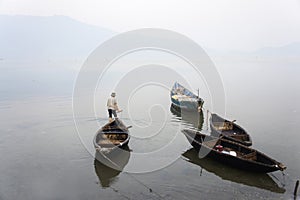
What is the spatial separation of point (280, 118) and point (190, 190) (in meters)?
15.3

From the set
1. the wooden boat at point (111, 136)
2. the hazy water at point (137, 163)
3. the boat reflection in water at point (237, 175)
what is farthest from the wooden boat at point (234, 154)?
the wooden boat at point (111, 136)

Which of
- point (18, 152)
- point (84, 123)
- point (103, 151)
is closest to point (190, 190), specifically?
point (103, 151)

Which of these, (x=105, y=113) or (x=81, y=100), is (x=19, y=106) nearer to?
(x=81, y=100)

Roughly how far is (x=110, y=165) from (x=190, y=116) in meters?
12.2

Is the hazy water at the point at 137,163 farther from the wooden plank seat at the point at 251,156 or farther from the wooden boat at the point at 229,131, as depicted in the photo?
the wooden boat at the point at 229,131

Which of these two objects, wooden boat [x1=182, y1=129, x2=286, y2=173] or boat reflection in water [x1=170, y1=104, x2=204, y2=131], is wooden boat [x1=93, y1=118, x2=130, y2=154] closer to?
wooden boat [x1=182, y1=129, x2=286, y2=173]

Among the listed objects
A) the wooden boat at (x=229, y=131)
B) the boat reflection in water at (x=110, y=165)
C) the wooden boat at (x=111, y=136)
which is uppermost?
the wooden boat at (x=229, y=131)

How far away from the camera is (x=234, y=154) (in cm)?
1327

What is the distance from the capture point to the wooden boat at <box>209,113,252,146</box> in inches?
606

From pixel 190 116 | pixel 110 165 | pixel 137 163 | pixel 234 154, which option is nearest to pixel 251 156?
pixel 234 154

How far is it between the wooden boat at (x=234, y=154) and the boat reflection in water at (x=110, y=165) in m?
4.16

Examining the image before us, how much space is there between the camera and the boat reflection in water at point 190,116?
2169 centimetres

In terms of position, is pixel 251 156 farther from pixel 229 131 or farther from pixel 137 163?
pixel 137 163

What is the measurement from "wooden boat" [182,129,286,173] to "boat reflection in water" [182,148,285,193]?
31cm
